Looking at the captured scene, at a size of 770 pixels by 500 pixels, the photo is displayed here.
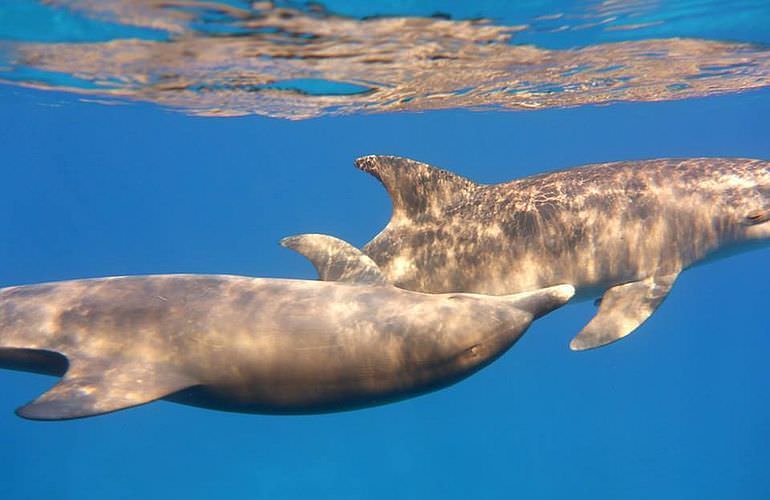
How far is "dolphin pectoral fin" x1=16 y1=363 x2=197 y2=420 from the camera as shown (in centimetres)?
501

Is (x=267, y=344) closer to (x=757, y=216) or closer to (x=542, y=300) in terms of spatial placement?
(x=542, y=300)

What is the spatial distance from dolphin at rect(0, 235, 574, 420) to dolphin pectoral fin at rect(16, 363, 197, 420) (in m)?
0.02

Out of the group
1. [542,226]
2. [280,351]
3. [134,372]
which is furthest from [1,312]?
[542,226]

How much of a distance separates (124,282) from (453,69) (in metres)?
13.0

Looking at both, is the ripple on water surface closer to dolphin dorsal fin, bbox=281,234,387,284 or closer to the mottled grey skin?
the mottled grey skin

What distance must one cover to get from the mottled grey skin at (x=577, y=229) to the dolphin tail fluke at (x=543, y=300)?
1550mm

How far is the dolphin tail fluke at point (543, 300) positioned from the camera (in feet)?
20.4

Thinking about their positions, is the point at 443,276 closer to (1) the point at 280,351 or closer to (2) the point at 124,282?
(1) the point at 280,351

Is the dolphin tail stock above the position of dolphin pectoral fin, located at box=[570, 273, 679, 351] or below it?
above

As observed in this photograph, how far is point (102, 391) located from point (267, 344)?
1.52m

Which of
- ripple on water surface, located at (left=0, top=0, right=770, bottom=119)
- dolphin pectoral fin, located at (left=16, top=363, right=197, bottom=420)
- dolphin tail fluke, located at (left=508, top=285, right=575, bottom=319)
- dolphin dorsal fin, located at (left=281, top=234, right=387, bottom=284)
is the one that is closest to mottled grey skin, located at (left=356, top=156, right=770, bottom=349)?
dolphin dorsal fin, located at (left=281, top=234, right=387, bottom=284)

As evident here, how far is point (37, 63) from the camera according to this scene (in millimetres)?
16812

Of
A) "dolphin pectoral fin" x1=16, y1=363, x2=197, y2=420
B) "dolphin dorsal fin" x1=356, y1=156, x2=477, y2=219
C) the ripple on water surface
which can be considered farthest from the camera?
the ripple on water surface

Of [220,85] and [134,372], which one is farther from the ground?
[220,85]
